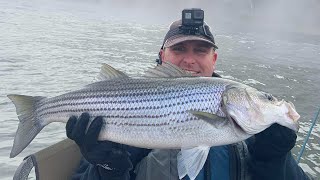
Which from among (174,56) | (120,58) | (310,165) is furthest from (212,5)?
(174,56)

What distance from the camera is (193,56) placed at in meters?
5.59

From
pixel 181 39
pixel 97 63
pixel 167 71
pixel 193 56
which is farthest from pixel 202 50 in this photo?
pixel 97 63

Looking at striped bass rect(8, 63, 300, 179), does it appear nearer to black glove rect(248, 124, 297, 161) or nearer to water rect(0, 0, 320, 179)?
black glove rect(248, 124, 297, 161)

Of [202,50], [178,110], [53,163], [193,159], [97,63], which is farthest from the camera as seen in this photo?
[97,63]

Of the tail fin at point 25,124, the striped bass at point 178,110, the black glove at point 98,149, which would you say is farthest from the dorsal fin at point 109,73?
the tail fin at point 25,124

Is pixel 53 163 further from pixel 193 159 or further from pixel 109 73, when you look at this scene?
pixel 193 159

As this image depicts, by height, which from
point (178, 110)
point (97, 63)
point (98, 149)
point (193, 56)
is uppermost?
point (193, 56)

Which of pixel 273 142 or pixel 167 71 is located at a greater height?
pixel 167 71

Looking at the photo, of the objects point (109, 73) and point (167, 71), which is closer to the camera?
point (167, 71)

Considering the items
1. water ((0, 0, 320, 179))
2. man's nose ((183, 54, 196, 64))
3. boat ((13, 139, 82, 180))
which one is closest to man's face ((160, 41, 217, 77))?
man's nose ((183, 54, 196, 64))

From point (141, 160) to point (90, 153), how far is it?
0.77 metres

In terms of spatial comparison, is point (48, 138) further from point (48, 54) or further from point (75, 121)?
point (48, 54)

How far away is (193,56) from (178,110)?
1707mm

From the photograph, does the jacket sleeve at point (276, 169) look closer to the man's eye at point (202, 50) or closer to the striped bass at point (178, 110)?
the striped bass at point (178, 110)
